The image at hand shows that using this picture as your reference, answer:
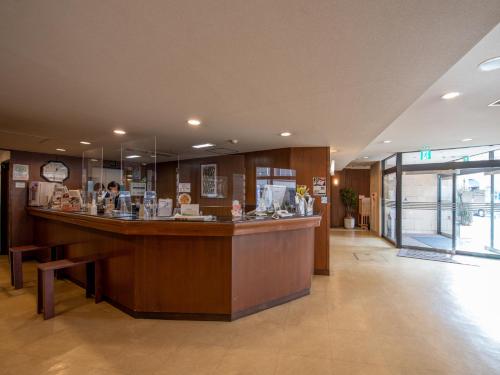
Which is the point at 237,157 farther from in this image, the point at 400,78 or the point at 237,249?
the point at 400,78

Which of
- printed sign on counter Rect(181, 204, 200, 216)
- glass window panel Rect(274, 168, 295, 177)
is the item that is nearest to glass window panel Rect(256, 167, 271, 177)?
glass window panel Rect(274, 168, 295, 177)

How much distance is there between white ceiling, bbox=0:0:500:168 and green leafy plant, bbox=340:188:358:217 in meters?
8.40

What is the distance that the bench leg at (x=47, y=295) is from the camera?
302cm

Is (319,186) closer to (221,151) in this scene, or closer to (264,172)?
(264,172)

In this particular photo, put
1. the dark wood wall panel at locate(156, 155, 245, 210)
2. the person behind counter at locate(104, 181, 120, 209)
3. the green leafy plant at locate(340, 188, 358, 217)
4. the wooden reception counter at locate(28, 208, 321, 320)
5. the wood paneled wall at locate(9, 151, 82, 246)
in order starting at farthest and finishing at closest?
the green leafy plant at locate(340, 188, 358, 217), the wood paneled wall at locate(9, 151, 82, 246), the dark wood wall panel at locate(156, 155, 245, 210), the person behind counter at locate(104, 181, 120, 209), the wooden reception counter at locate(28, 208, 321, 320)

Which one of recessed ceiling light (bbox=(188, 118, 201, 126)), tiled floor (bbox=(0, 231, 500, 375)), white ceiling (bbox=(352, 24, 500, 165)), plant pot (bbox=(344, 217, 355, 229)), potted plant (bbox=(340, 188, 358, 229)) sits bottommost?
tiled floor (bbox=(0, 231, 500, 375))

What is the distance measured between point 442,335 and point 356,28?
3.04 metres

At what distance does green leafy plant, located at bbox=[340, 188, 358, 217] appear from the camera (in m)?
11.3

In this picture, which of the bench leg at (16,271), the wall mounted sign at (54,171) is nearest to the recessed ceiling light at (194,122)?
the bench leg at (16,271)

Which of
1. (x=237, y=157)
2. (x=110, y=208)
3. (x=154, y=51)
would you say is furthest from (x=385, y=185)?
(x=154, y=51)

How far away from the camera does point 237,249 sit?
3070 mm

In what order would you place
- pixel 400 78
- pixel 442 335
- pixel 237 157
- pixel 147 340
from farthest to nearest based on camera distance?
pixel 237 157
pixel 442 335
pixel 147 340
pixel 400 78

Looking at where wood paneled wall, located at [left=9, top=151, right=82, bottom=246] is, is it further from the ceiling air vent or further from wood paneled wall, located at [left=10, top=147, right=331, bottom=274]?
the ceiling air vent

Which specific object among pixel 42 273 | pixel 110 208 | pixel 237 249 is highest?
pixel 110 208
